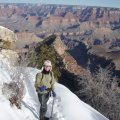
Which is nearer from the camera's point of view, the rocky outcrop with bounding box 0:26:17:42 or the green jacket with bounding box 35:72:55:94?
the green jacket with bounding box 35:72:55:94

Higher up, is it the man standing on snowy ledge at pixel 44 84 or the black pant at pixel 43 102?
the man standing on snowy ledge at pixel 44 84

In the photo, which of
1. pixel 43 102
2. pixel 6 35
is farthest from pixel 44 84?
pixel 6 35

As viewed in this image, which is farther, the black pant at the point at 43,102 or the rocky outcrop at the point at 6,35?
the rocky outcrop at the point at 6,35

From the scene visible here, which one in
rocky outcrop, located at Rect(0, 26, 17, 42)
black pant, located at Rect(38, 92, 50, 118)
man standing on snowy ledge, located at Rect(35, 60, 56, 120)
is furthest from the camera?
rocky outcrop, located at Rect(0, 26, 17, 42)

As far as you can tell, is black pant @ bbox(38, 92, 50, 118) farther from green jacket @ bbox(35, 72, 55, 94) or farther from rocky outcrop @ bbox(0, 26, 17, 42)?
rocky outcrop @ bbox(0, 26, 17, 42)

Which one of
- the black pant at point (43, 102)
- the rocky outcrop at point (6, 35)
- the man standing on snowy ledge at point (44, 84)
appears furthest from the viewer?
the rocky outcrop at point (6, 35)

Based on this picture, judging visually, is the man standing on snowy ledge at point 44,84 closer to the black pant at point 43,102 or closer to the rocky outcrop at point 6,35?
the black pant at point 43,102

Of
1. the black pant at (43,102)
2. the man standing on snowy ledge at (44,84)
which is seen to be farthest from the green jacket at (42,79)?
the black pant at (43,102)

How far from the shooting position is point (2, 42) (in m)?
20.8

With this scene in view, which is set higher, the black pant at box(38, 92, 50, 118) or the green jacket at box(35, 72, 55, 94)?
the green jacket at box(35, 72, 55, 94)

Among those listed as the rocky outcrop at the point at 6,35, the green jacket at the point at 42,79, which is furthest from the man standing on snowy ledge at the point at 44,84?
the rocky outcrop at the point at 6,35

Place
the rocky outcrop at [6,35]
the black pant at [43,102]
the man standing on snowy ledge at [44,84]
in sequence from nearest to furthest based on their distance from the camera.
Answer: the man standing on snowy ledge at [44,84] < the black pant at [43,102] < the rocky outcrop at [6,35]

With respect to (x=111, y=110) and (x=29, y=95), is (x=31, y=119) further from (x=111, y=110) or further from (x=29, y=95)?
(x=111, y=110)

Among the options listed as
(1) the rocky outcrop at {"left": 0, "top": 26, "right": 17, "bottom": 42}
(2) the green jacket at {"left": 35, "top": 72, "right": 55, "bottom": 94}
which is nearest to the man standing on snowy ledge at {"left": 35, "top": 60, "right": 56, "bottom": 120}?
(2) the green jacket at {"left": 35, "top": 72, "right": 55, "bottom": 94}
